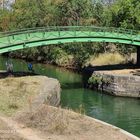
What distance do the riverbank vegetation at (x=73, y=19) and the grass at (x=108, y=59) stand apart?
0.39m

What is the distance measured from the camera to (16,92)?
30625mm

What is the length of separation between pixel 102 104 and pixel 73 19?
109 ft

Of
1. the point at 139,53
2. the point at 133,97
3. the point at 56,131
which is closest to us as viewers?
the point at 56,131

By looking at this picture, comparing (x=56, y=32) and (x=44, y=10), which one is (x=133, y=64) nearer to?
(x=56, y=32)

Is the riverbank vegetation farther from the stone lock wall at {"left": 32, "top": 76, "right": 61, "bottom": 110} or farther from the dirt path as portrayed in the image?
the dirt path

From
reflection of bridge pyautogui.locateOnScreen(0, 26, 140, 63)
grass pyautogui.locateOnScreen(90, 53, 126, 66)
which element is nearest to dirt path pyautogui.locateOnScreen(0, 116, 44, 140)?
reflection of bridge pyautogui.locateOnScreen(0, 26, 140, 63)

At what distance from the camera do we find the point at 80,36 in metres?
46.7

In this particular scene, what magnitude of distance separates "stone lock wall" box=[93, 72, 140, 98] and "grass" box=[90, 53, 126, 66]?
1270 cm

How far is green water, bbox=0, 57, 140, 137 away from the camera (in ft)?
108

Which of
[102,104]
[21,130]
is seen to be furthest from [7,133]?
[102,104]

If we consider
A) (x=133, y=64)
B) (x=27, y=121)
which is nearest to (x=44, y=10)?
(x=133, y=64)

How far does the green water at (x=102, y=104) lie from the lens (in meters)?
33.0

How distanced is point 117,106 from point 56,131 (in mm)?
19046

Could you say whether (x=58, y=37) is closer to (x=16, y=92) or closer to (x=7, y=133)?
(x=16, y=92)
